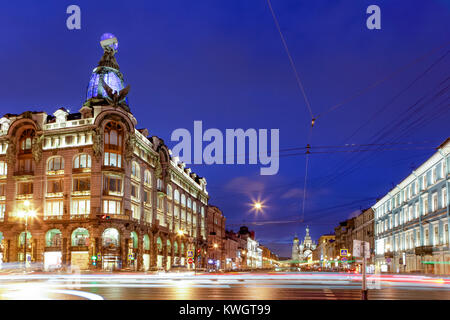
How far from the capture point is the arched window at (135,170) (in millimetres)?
68938

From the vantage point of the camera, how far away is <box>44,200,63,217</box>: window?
214ft

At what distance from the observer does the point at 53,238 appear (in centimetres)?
6531

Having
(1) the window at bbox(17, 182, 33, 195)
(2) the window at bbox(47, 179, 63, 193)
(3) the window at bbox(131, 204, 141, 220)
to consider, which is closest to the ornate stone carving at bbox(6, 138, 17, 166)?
(1) the window at bbox(17, 182, 33, 195)

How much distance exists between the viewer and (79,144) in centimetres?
6531

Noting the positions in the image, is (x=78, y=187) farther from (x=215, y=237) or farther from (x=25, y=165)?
(x=215, y=237)

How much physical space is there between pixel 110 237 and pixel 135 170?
1105 centimetres

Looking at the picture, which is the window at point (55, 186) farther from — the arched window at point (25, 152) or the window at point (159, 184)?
the window at point (159, 184)

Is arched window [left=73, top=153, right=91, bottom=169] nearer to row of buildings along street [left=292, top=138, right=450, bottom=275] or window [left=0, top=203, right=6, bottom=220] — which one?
window [left=0, top=203, right=6, bottom=220]

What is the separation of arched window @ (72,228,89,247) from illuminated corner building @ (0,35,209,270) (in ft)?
0.44

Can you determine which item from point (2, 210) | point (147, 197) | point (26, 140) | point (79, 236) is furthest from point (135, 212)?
point (2, 210)
